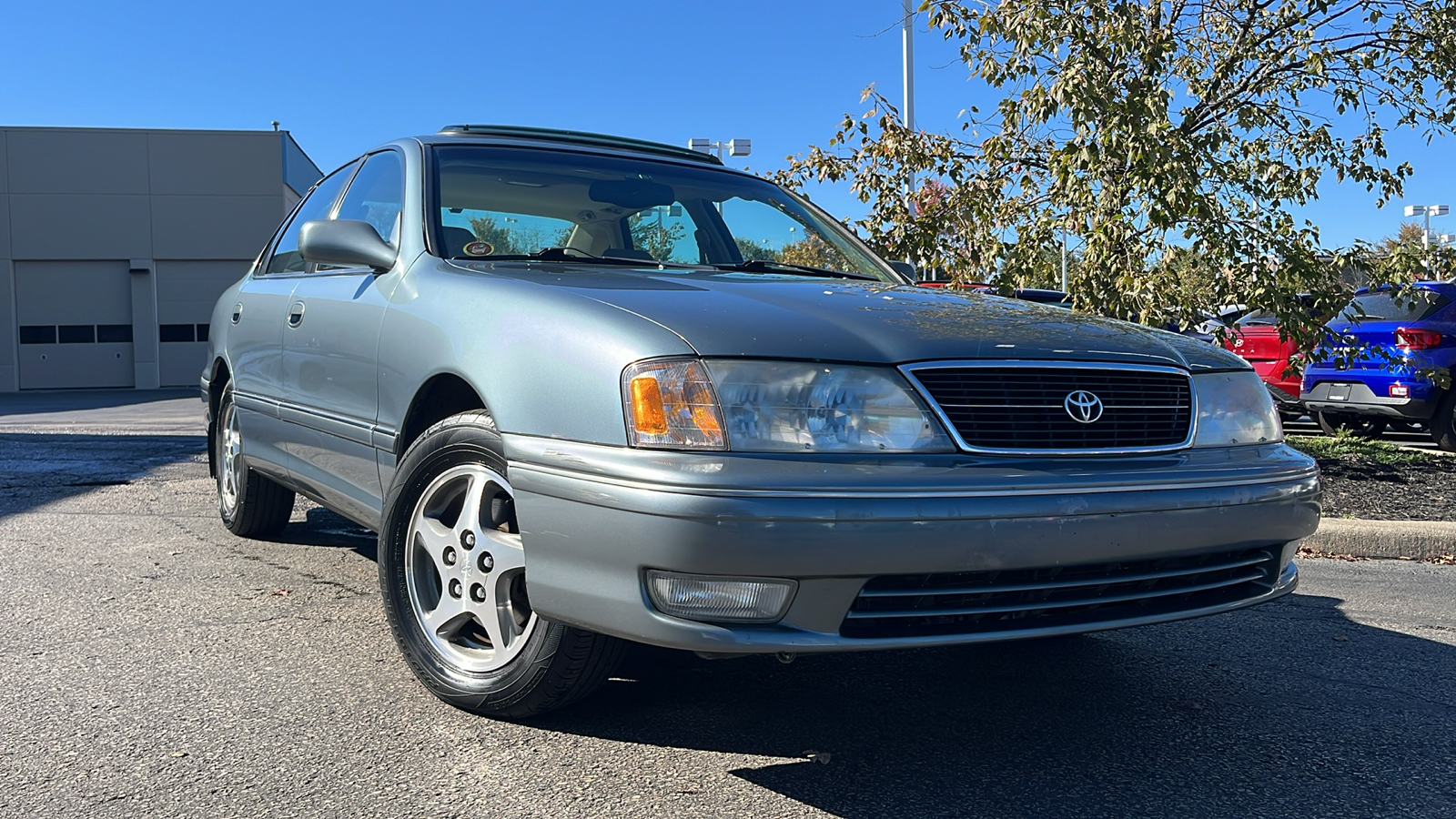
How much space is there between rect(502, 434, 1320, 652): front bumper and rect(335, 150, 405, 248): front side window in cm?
149

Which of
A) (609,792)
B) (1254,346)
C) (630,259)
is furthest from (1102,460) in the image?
(1254,346)

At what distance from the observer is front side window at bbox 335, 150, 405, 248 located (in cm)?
385

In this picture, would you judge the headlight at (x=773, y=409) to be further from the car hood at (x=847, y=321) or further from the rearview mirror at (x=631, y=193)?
the rearview mirror at (x=631, y=193)

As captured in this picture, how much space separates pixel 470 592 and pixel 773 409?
982mm

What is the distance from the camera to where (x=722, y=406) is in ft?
7.90

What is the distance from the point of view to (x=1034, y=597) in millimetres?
2557

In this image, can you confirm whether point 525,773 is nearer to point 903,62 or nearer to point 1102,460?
point 1102,460

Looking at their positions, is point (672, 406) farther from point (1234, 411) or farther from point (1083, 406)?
point (1234, 411)

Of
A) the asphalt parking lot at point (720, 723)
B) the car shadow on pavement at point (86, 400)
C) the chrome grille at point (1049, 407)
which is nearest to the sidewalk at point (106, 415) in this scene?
the car shadow on pavement at point (86, 400)

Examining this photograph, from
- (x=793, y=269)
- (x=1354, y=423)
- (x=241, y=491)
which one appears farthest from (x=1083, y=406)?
(x=1354, y=423)

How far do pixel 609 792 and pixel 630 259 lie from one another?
1661mm

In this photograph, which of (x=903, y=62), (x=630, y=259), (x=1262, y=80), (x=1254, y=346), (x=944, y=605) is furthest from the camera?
(x=903, y=62)

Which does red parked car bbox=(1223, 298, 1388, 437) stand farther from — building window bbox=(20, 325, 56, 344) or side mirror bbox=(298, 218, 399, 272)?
building window bbox=(20, 325, 56, 344)

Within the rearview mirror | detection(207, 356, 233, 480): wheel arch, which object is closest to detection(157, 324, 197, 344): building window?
detection(207, 356, 233, 480): wheel arch
